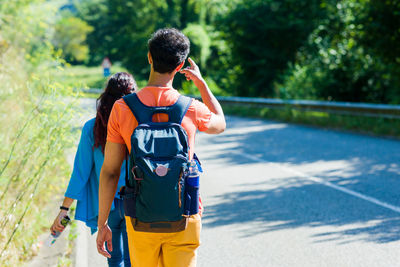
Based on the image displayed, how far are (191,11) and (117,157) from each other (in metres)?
47.1

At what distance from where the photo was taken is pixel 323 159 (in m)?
10.5

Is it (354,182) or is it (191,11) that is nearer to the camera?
(354,182)

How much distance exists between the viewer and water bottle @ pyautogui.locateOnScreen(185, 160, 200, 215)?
2.61m

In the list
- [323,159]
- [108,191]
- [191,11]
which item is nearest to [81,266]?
[108,191]

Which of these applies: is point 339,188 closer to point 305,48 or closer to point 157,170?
point 157,170

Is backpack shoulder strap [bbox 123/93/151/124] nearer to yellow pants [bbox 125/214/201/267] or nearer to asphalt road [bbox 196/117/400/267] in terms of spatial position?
yellow pants [bbox 125/214/201/267]

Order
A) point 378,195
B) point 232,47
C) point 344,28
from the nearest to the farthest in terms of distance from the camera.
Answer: point 378,195 < point 344,28 < point 232,47

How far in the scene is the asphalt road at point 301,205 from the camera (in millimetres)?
5301

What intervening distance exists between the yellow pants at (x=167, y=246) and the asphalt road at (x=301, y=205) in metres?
2.51

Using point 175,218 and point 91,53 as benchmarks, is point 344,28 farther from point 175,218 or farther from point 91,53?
point 91,53

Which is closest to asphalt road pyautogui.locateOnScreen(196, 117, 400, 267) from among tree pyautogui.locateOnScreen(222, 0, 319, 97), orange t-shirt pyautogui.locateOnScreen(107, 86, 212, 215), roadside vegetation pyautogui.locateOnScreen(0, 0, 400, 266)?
roadside vegetation pyautogui.locateOnScreen(0, 0, 400, 266)

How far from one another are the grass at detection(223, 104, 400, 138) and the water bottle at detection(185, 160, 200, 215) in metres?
11.6

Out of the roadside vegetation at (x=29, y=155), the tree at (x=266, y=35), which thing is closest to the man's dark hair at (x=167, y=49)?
the roadside vegetation at (x=29, y=155)

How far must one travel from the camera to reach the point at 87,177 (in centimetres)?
372
